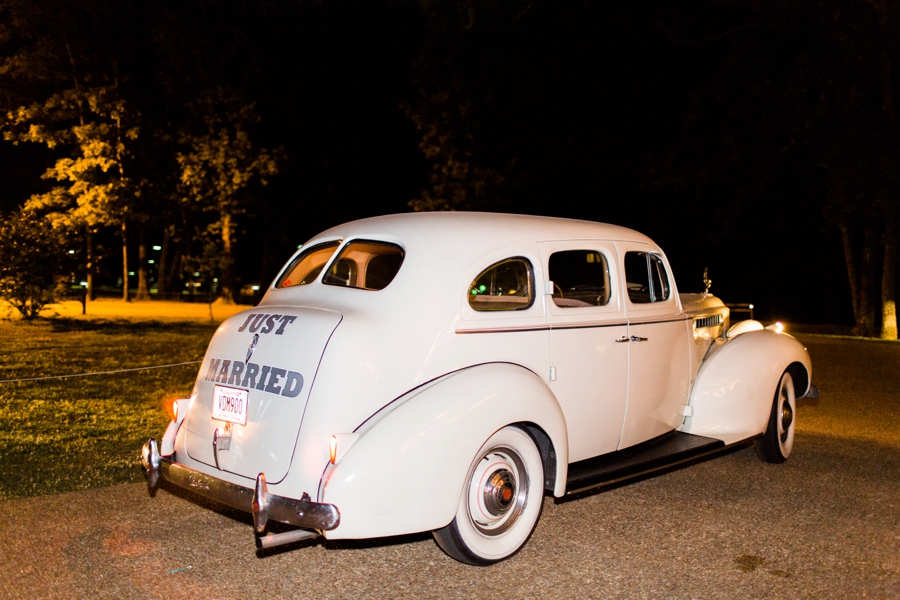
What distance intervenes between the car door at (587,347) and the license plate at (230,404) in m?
1.78

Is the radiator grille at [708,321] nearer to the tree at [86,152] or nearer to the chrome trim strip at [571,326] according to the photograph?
the chrome trim strip at [571,326]

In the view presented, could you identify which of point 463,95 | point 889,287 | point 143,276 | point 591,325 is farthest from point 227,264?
point 591,325

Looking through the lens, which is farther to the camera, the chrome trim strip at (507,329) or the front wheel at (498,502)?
the chrome trim strip at (507,329)

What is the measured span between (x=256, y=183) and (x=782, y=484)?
103 feet

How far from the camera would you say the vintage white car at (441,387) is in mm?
4020

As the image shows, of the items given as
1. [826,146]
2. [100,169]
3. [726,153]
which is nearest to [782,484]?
[826,146]

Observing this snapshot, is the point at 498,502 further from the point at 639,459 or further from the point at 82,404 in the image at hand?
the point at 82,404

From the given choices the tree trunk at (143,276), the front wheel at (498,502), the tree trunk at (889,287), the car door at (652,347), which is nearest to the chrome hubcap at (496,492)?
the front wheel at (498,502)

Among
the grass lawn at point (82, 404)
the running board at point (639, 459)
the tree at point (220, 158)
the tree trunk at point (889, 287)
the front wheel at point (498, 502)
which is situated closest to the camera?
the front wheel at point (498, 502)

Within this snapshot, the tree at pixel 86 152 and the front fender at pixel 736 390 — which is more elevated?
the tree at pixel 86 152

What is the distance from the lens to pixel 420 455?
13.1 ft

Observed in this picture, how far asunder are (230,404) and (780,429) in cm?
442

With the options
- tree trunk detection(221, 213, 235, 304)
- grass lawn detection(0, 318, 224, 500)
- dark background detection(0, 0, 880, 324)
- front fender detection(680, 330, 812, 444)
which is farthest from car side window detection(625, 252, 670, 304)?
tree trunk detection(221, 213, 235, 304)

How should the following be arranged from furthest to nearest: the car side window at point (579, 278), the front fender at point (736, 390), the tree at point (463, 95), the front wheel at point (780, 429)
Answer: the tree at point (463, 95), the front wheel at point (780, 429), the front fender at point (736, 390), the car side window at point (579, 278)
